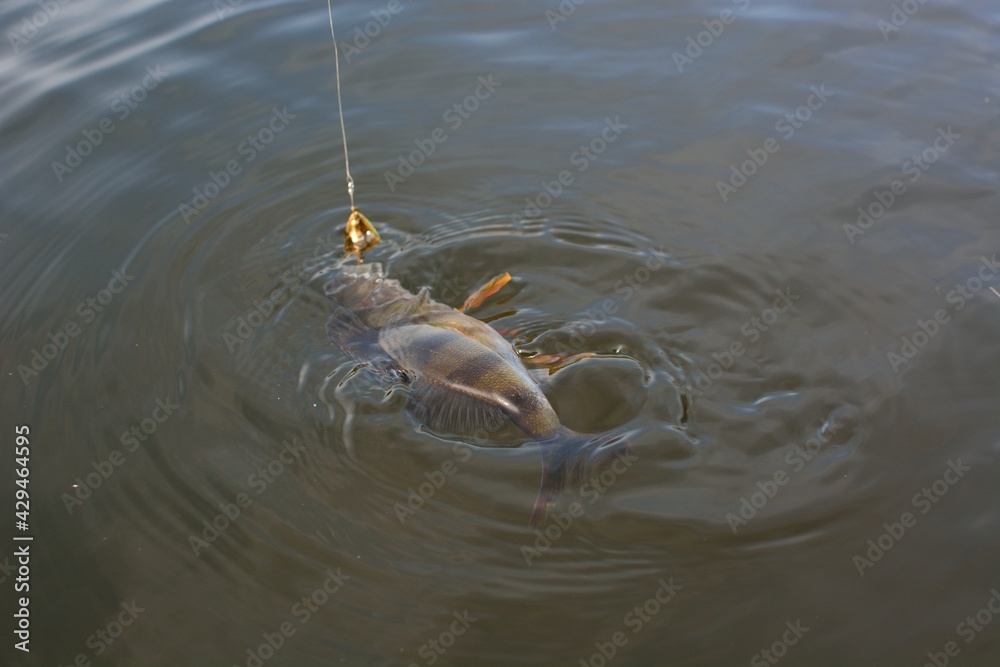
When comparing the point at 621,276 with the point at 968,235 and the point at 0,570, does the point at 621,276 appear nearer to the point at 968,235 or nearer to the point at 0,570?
the point at 968,235

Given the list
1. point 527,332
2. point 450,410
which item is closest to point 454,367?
point 450,410

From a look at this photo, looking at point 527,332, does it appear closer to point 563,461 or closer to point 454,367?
point 454,367

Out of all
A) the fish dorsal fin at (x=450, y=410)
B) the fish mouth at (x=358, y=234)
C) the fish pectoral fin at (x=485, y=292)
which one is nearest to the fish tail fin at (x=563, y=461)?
the fish dorsal fin at (x=450, y=410)

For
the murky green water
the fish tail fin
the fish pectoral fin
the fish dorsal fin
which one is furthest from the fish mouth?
the fish tail fin

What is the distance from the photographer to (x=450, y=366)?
12.2 feet

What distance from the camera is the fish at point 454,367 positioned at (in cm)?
349

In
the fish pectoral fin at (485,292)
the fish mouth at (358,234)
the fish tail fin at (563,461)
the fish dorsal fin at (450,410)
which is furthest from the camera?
the fish mouth at (358,234)

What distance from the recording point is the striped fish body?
3510mm

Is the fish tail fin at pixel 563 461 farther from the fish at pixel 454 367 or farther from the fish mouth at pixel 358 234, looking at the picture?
the fish mouth at pixel 358 234

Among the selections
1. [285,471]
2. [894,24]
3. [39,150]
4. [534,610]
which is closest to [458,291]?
[285,471]

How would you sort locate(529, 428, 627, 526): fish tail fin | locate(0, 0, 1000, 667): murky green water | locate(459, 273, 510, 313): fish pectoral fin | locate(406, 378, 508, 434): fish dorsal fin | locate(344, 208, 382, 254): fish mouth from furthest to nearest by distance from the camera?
locate(344, 208, 382, 254): fish mouth → locate(459, 273, 510, 313): fish pectoral fin → locate(406, 378, 508, 434): fish dorsal fin → locate(529, 428, 627, 526): fish tail fin → locate(0, 0, 1000, 667): murky green water

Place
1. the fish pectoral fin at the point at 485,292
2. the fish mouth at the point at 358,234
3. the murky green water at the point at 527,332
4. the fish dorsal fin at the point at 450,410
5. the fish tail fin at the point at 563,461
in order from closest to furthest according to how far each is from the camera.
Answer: the murky green water at the point at 527,332 → the fish tail fin at the point at 563,461 → the fish dorsal fin at the point at 450,410 → the fish pectoral fin at the point at 485,292 → the fish mouth at the point at 358,234

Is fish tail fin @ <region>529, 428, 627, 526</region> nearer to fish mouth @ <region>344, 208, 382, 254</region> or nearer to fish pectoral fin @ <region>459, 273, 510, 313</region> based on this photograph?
fish pectoral fin @ <region>459, 273, 510, 313</region>

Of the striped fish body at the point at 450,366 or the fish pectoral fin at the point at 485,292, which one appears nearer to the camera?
the striped fish body at the point at 450,366
